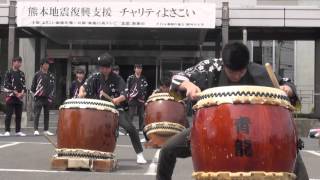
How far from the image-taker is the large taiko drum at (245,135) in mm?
3850

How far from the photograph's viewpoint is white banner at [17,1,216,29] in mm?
18875

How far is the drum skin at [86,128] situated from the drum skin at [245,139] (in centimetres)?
434

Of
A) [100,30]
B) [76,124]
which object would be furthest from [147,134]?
[100,30]

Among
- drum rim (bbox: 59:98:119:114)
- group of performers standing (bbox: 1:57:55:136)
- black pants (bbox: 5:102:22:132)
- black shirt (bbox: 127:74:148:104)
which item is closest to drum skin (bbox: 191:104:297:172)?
drum rim (bbox: 59:98:119:114)

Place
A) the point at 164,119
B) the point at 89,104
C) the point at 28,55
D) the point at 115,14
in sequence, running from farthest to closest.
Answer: the point at 28,55 → the point at 115,14 → the point at 164,119 → the point at 89,104

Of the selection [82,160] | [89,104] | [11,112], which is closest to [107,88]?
[89,104]

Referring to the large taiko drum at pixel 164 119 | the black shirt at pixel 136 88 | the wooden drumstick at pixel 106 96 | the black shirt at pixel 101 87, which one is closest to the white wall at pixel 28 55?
the black shirt at pixel 136 88

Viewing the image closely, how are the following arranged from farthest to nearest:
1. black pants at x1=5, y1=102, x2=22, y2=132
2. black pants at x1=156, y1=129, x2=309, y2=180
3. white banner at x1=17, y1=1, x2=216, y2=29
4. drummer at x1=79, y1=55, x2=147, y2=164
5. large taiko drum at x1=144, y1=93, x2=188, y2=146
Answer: white banner at x1=17, y1=1, x2=216, y2=29
black pants at x1=5, y1=102, x2=22, y2=132
large taiko drum at x1=144, y1=93, x2=188, y2=146
drummer at x1=79, y1=55, x2=147, y2=164
black pants at x1=156, y1=129, x2=309, y2=180

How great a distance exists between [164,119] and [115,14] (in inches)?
326

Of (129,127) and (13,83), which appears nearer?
(129,127)

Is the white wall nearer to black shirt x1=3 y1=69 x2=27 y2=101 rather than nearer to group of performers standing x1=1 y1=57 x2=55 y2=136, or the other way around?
group of performers standing x1=1 y1=57 x2=55 y2=136

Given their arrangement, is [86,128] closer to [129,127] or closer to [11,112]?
[129,127]

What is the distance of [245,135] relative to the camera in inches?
151

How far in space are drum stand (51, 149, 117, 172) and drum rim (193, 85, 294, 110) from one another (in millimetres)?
4498
